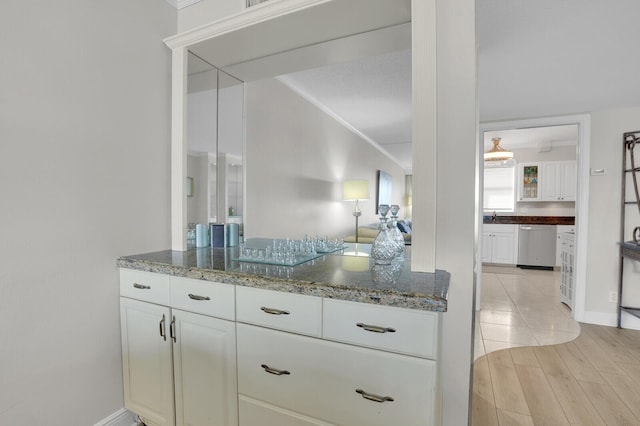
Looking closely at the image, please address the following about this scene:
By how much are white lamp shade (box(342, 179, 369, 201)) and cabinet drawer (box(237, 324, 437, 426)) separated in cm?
100

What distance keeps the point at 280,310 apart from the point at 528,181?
686 centimetres

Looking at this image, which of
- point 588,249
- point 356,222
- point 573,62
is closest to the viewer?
point 356,222

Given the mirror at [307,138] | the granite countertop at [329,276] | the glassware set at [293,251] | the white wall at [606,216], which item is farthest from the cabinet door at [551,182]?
the glassware set at [293,251]

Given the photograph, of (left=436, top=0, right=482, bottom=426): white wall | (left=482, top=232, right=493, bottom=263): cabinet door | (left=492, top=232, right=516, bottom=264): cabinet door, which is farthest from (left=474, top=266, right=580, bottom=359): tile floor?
(left=436, top=0, right=482, bottom=426): white wall

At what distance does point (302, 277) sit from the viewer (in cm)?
117

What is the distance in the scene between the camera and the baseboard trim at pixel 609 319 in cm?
325

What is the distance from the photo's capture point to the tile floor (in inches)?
113

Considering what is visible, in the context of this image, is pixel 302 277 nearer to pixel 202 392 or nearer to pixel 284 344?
pixel 284 344

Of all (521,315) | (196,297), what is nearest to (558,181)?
(521,315)

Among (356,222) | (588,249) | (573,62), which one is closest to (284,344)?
(356,222)

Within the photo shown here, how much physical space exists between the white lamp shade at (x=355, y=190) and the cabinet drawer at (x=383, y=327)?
937 mm

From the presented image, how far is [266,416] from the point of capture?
1207 millimetres

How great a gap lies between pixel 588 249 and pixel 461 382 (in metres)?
3.27

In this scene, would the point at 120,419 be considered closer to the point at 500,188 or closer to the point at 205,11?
the point at 205,11
